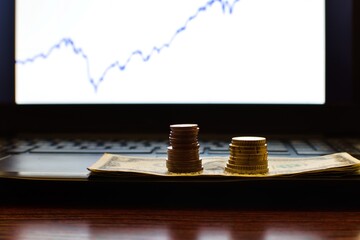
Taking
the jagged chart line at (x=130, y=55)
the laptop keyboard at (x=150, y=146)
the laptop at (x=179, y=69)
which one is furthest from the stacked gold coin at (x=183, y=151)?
the jagged chart line at (x=130, y=55)

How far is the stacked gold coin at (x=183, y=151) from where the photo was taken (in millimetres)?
520

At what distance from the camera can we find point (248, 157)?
0.51 metres

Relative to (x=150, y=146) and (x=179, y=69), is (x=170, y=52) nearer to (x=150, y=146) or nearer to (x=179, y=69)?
(x=179, y=69)

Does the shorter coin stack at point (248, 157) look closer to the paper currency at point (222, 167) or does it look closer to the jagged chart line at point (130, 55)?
the paper currency at point (222, 167)

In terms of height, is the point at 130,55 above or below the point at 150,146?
above

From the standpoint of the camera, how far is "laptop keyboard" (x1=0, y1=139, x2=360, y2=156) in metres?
0.74

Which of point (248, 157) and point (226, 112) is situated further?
point (226, 112)

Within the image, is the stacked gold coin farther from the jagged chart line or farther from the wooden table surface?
the jagged chart line

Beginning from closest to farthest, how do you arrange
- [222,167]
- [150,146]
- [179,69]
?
1. [222,167]
2. [150,146]
3. [179,69]

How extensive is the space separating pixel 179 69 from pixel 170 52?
0.04 metres

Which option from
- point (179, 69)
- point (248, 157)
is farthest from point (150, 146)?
point (248, 157)

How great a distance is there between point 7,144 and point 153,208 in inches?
18.9

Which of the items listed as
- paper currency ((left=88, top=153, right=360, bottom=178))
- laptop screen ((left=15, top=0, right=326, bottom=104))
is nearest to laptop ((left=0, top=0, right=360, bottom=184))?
laptop screen ((left=15, top=0, right=326, bottom=104))

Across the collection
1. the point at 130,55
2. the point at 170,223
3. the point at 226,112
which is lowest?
the point at 170,223
